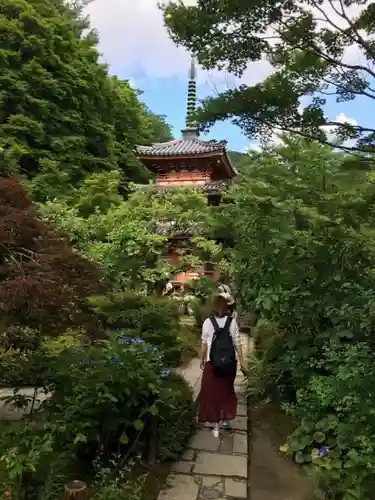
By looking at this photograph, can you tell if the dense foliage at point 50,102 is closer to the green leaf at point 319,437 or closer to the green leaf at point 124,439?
the green leaf at point 124,439

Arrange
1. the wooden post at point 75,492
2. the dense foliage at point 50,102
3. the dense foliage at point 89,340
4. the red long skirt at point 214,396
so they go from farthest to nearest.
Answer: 1. the dense foliage at point 50,102
2. the red long skirt at point 214,396
3. the dense foliage at point 89,340
4. the wooden post at point 75,492

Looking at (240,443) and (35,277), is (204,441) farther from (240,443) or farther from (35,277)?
(35,277)

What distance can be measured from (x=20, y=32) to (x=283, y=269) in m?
14.1

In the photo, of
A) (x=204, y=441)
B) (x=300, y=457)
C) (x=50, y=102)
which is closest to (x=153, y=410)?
(x=204, y=441)

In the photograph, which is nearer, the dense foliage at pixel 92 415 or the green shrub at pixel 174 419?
the dense foliage at pixel 92 415

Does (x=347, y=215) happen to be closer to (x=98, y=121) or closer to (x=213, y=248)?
(x=213, y=248)

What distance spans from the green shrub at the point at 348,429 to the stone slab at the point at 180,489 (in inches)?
34.2

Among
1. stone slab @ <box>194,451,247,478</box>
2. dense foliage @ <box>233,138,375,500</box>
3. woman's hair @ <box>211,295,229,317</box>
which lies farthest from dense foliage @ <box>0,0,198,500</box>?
dense foliage @ <box>233,138,375,500</box>

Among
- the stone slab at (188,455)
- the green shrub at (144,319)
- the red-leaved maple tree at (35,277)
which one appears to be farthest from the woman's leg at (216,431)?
the red-leaved maple tree at (35,277)

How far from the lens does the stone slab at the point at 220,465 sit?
3.68m

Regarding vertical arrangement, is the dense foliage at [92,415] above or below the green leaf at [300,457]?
above

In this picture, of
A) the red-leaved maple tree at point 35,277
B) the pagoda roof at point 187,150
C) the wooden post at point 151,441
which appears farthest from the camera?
the pagoda roof at point 187,150

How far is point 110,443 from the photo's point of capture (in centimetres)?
358

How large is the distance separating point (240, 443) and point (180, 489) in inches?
42.1
